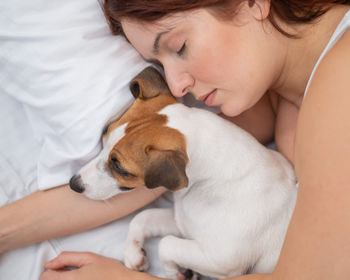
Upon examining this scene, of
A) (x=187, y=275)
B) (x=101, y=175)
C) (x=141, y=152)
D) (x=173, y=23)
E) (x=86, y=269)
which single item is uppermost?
(x=173, y=23)

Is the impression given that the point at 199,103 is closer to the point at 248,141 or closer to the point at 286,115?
the point at 248,141

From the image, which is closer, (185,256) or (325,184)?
(325,184)

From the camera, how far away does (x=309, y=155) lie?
1.13 m

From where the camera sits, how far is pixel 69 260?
5.68ft

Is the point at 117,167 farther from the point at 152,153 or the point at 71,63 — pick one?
the point at 71,63

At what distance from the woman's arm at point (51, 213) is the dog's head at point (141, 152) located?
0.14 metres

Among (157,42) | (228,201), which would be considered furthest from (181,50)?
(228,201)

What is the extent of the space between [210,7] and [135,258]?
1.11 m

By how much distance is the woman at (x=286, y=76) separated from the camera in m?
1.06

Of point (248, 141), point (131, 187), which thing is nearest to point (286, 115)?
point (248, 141)

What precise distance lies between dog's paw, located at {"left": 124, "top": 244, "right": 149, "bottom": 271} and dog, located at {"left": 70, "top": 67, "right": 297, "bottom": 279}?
5.2 inches

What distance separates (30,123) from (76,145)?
1.34 feet

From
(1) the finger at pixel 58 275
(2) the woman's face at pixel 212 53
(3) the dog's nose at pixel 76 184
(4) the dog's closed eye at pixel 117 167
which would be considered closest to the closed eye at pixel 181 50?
(2) the woman's face at pixel 212 53

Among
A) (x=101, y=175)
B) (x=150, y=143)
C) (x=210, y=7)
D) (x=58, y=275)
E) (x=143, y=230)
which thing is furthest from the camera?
(x=143, y=230)
